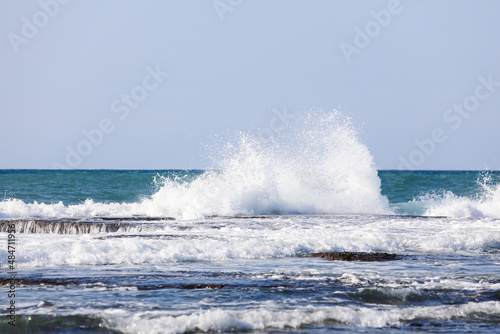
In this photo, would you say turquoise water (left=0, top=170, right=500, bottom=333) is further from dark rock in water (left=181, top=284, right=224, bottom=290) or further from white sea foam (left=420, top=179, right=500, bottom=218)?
white sea foam (left=420, top=179, right=500, bottom=218)

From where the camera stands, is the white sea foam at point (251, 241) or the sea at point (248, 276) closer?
the sea at point (248, 276)

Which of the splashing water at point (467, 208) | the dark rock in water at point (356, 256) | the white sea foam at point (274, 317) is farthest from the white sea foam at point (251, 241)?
the splashing water at point (467, 208)

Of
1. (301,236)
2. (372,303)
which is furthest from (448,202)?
(372,303)

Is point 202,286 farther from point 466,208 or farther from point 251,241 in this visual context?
point 466,208

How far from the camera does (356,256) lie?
11.2 meters

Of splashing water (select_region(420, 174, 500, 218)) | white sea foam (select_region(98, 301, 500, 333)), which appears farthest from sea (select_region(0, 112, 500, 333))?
splashing water (select_region(420, 174, 500, 218))

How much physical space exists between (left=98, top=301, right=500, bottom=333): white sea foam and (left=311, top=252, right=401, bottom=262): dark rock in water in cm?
366

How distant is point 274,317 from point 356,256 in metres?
4.80

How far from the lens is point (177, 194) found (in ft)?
73.5

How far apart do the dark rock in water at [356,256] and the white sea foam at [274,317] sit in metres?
3.66

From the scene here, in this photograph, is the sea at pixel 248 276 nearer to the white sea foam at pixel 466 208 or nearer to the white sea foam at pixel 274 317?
the white sea foam at pixel 274 317

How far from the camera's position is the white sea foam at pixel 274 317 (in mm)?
6398

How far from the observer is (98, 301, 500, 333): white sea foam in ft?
21.0

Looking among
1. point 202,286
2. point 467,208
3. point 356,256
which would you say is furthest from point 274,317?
point 467,208
